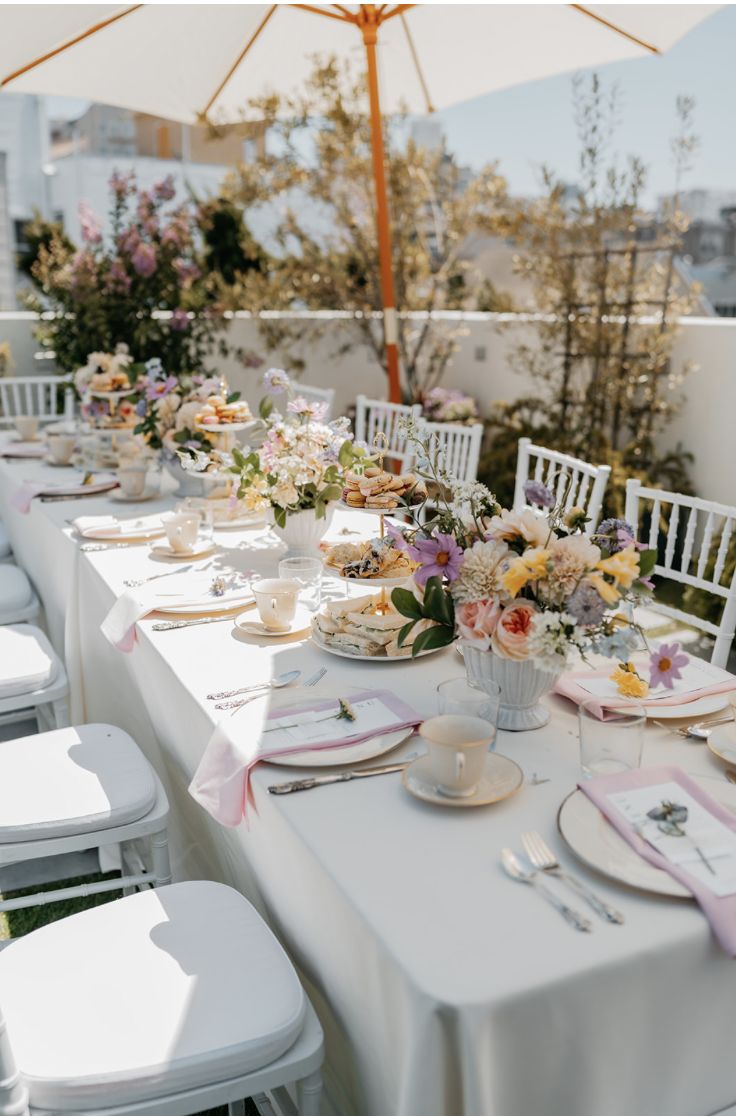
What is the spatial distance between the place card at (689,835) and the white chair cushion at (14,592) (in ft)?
7.14

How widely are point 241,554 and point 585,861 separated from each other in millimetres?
1458

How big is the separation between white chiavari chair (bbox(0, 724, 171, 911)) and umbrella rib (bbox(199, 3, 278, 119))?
303cm

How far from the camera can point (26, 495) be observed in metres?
3.03

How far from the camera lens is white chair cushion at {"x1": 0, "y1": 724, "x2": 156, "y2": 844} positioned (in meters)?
1.68

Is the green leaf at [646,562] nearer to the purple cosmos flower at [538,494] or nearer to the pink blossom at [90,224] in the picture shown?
the purple cosmos flower at [538,494]

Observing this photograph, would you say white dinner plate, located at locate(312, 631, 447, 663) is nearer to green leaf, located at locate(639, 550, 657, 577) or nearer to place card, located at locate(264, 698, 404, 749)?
place card, located at locate(264, 698, 404, 749)

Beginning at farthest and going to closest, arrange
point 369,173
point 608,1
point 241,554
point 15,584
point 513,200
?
point 369,173, point 513,200, point 608,1, point 15,584, point 241,554

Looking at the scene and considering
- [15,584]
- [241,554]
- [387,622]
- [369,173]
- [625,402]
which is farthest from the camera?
[369,173]

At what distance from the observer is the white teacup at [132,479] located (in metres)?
2.87

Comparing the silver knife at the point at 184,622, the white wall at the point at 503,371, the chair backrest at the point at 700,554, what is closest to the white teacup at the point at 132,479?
the silver knife at the point at 184,622

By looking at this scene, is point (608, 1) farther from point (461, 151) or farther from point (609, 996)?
point (609, 996)

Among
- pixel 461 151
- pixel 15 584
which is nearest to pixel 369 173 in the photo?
pixel 461 151

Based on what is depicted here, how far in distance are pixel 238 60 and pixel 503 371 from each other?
260cm

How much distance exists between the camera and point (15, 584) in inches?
119
